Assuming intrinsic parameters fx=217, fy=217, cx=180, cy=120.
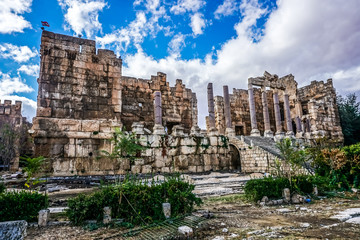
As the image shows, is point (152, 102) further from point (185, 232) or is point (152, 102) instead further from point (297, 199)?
point (185, 232)

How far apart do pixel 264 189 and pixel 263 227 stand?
228 cm

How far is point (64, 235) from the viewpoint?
3.46 meters

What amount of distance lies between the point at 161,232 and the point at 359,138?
2956 cm

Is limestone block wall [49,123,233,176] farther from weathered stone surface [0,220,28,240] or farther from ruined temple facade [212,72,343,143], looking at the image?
ruined temple facade [212,72,343,143]

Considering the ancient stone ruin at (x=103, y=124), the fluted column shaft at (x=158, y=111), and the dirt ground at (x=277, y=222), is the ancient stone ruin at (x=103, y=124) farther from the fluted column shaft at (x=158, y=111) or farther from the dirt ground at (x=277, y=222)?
the dirt ground at (x=277, y=222)

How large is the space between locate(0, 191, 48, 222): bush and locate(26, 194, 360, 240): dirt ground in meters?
0.31

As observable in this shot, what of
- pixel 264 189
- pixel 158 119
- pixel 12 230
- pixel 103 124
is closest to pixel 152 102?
pixel 158 119

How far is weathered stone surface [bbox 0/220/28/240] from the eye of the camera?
1.84 metres

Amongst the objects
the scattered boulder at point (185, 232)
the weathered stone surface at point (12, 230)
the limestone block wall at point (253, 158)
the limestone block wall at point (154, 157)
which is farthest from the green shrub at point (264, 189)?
the limestone block wall at point (253, 158)

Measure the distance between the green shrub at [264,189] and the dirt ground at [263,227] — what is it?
548 mm

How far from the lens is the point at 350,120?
Result: 2517cm

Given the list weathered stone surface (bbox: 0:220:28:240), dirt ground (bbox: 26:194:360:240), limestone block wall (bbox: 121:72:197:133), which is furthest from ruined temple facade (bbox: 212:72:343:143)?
weathered stone surface (bbox: 0:220:28:240)

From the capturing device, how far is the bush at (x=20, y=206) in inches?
154

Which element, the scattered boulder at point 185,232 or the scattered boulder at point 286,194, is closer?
the scattered boulder at point 185,232
